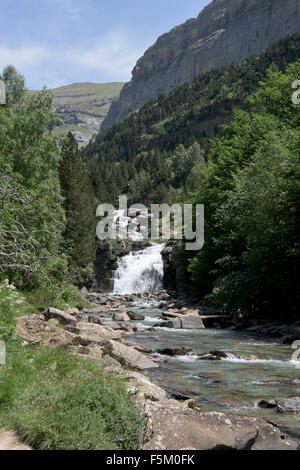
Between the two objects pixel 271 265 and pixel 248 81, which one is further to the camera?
pixel 248 81

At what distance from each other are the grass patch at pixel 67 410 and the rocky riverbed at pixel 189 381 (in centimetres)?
47

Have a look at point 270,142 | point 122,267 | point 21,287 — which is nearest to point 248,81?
point 122,267

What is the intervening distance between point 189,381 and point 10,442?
21.9 feet

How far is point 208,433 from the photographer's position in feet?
20.1

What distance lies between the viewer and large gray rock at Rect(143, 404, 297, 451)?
5.87m

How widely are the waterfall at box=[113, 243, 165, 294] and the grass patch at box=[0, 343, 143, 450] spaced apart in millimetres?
47762

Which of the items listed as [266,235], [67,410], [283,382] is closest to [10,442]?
[67,410]

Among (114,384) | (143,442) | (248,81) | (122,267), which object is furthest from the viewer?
(248,81)

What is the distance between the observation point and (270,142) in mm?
24828

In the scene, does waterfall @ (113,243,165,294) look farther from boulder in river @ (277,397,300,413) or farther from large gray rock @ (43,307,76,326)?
boulder in river @ (277,397,300,413)

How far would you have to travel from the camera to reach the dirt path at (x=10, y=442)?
518cm

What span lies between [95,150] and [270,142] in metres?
176

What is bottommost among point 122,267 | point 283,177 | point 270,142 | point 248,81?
point 122,267
